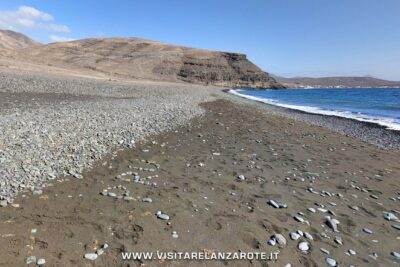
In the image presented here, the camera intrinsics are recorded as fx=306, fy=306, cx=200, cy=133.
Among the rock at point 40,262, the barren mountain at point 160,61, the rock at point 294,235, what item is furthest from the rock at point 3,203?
the barren mountain at point 160,61

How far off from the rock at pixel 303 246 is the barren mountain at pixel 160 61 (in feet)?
343

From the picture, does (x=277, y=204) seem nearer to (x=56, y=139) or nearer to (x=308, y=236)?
(x=308, y=236)

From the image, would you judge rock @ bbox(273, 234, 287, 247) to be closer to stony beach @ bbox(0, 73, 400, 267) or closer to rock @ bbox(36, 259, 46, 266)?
stony beach @ bbox(0, 73, 400, 267)

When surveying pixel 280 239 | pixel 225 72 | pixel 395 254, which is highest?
pixel 225 72

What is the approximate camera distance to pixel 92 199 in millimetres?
7434

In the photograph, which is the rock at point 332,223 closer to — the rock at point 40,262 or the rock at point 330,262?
the rock at point 330,262

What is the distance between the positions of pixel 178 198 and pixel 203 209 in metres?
0.81

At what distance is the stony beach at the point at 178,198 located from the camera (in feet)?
19.3

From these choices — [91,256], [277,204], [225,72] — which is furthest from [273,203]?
[225,72]

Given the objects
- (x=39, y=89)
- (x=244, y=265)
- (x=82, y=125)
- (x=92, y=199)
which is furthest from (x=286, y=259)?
(x=39, y=89)

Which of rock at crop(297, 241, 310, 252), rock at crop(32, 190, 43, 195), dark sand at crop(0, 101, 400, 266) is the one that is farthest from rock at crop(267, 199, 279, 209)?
rock at crop(32, 190, 43, 195)

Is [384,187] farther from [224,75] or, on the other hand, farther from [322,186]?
[224,75]

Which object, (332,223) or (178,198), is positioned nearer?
(332,223)

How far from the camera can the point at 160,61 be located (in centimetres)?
12812
